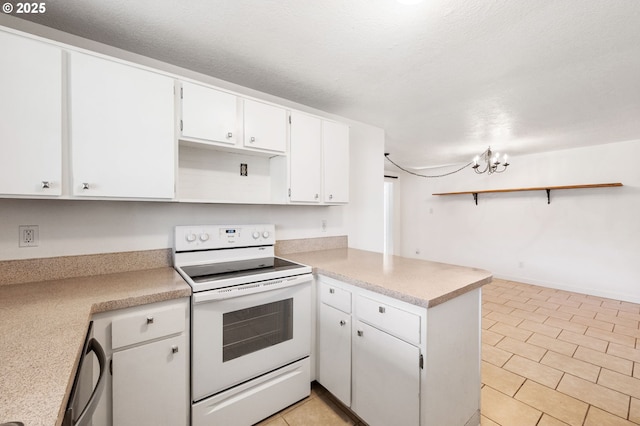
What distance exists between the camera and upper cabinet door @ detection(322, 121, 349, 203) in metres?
2.41

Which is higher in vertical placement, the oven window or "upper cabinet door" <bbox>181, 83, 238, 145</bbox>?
"upper cabinet door" <bbox>181, 83, 238, 145</bbox>

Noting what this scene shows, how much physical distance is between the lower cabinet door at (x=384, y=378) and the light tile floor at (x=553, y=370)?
0.92ft

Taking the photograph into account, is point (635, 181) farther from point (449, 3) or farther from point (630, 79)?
point (449, 3)

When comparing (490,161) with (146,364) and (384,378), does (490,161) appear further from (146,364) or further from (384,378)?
(146,364)

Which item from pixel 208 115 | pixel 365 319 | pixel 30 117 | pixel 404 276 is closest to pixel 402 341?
pixel 365 319

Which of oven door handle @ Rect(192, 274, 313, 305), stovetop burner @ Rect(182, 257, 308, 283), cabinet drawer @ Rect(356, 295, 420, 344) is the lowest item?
cabinet drawer @ Rect(356, 295, 420, 344)

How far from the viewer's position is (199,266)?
1.88m

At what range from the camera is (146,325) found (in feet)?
4.36

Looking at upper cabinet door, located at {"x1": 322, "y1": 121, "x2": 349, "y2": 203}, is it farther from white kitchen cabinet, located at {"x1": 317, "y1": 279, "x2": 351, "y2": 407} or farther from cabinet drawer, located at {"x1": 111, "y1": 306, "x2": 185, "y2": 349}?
cabinet drawer, located at {"x1": 111, "y1": 306, "x2": 185, "y2": 349}

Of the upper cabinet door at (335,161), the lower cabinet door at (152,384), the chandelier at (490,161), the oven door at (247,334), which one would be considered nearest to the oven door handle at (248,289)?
the oven door at (247,334)

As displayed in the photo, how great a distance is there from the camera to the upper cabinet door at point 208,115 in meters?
1.73

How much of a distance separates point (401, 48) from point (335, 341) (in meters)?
1.96

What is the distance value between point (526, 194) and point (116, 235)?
19.3ft

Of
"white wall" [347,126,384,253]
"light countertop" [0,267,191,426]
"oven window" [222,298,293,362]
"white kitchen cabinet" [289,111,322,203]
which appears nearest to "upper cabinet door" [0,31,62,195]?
"light countertop" [0,267,191,426]
